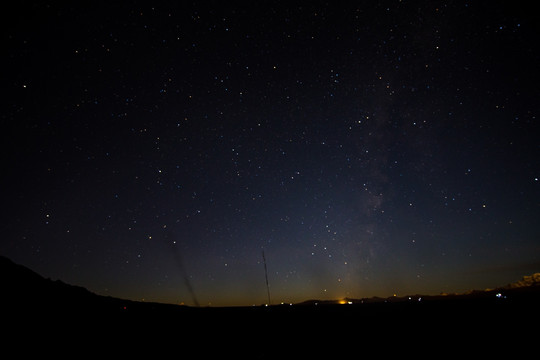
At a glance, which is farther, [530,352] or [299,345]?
[299,345]

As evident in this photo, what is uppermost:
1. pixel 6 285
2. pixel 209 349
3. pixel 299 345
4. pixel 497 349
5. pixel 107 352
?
pixel 6 285

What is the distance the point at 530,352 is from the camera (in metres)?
8.48

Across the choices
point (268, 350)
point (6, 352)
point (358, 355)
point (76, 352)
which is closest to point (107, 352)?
point (76, 352)

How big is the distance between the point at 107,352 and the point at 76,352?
31.1 inches

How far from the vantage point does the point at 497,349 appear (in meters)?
9.13

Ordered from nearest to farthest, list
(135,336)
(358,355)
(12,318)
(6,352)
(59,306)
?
(6,352), (358,355), (12,318), (135,336), (59,306)

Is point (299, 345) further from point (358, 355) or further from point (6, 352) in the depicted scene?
point (6, 352)

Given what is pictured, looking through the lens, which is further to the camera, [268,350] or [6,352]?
[268,350]

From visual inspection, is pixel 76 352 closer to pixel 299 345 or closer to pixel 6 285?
pixel 299 345

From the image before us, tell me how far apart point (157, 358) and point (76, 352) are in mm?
2382

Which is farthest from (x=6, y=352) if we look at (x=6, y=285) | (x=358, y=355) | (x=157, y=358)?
(x=6, y=285)

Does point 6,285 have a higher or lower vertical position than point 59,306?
higher

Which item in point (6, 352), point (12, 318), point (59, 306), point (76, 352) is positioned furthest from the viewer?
point (59, 306)

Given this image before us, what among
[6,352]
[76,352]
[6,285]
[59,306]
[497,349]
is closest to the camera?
[6,352]
